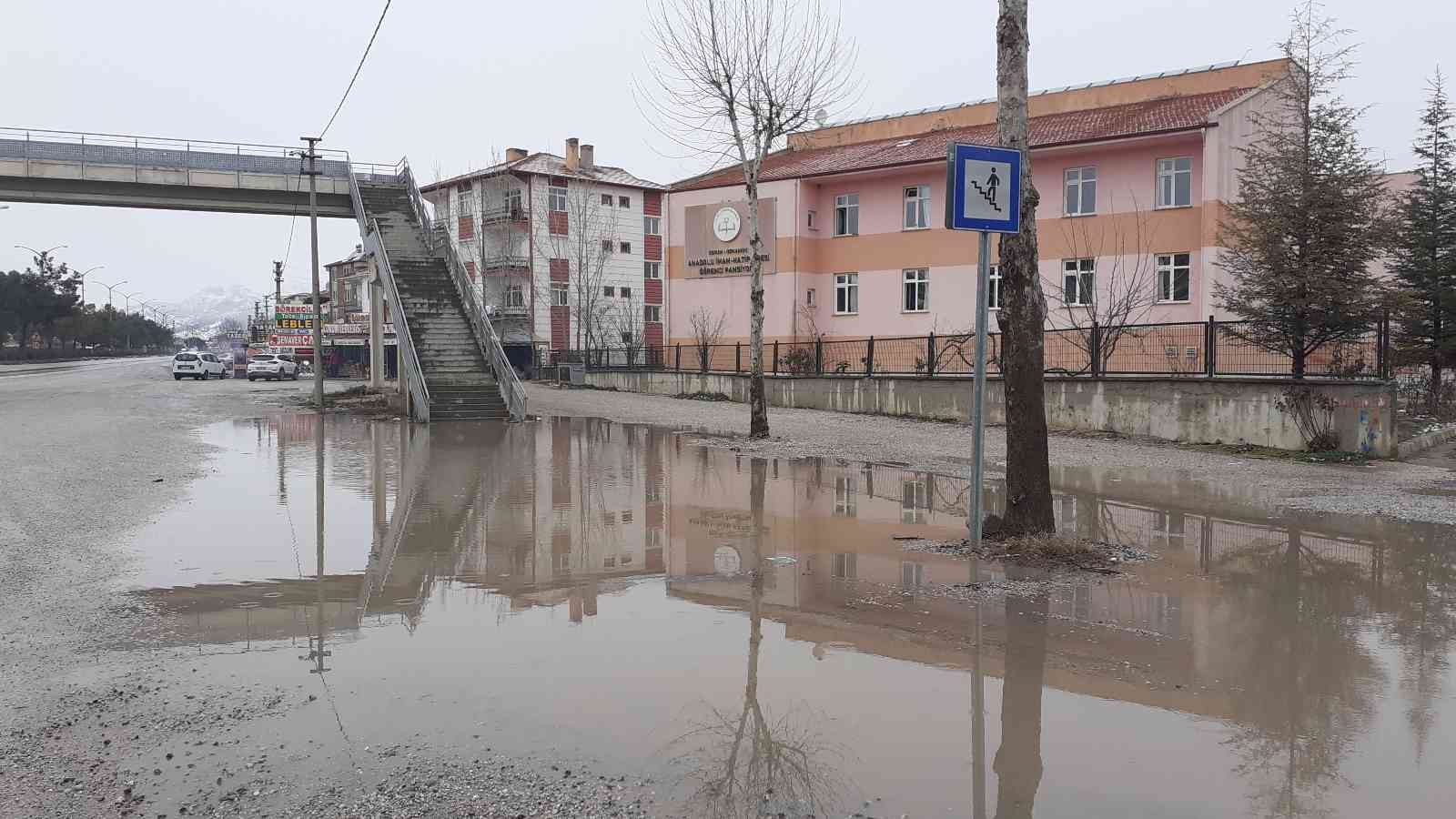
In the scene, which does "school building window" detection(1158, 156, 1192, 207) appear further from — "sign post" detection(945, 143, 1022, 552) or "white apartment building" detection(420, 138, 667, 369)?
"white apartment building" detection(420, 138, 667, 369)

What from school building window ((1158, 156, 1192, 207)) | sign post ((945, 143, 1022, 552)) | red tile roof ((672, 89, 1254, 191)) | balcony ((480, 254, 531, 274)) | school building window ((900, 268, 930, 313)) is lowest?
sign post ((945, 143, 1022, 552))

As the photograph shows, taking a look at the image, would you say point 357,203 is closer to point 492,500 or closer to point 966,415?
point 966,415

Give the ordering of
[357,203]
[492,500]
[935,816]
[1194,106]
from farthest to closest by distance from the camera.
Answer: [357,203], [1194,106], [492,500], [935,816]

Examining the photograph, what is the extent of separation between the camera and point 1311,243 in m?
17.0

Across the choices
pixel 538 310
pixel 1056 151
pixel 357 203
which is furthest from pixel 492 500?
pixel 538 310

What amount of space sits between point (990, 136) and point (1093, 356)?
16.0 metres

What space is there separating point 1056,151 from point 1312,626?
27391 millimetres

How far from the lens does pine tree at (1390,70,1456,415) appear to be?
24625mm

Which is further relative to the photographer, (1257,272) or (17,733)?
(1257,272)

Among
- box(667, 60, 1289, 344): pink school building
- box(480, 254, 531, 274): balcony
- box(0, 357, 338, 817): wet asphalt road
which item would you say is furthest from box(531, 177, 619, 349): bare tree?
box(0, 357, 338, 817): wet asphalt road

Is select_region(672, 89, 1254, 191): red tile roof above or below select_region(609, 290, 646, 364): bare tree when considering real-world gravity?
above

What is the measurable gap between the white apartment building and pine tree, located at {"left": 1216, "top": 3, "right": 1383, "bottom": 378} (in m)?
42.6

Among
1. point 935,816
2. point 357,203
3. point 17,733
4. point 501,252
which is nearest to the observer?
point 935,816

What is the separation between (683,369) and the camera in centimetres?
3347
